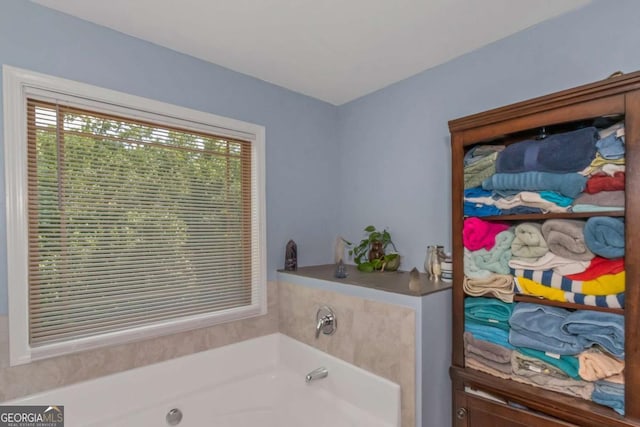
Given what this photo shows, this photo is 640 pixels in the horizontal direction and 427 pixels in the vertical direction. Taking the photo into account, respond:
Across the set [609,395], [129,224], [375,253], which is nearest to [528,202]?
[609,395]

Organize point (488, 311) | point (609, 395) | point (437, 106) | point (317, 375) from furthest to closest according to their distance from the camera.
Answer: point (437, 106) → point (317, 375) → point (488, 311) → point (609, 395)

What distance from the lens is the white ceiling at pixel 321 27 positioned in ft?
4.80

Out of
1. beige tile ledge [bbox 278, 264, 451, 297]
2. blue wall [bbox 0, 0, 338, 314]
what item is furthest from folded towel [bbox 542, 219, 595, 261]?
blue wall [bbox 0, 0, 338, 314]

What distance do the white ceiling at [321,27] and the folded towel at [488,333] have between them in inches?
57.4

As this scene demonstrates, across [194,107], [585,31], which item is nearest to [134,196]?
[194,107]

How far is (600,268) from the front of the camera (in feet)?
3.82

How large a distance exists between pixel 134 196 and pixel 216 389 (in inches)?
47.9

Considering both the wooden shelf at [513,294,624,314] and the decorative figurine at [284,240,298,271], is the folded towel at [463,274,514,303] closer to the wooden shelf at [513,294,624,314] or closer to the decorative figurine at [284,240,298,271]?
the wooden shelf at [513,294,624,314]

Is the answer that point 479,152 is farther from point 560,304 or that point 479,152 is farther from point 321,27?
point 321,27

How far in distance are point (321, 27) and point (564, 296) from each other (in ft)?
5.30

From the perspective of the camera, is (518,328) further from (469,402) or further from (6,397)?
(6,397)

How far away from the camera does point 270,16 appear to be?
1.54 m

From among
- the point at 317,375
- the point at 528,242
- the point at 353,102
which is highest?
the point at 353,102

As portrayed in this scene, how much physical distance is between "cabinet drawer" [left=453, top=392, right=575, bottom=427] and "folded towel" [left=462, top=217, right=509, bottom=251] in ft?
2.22
